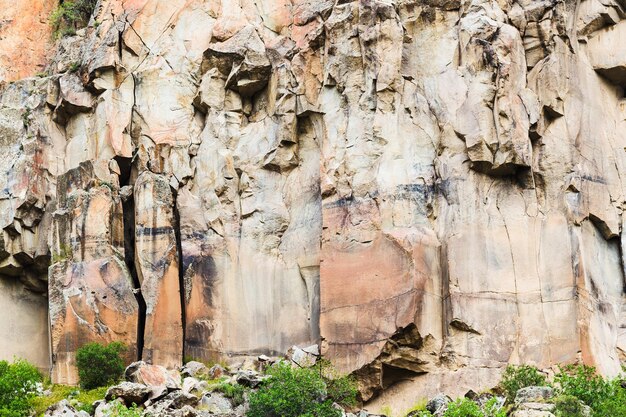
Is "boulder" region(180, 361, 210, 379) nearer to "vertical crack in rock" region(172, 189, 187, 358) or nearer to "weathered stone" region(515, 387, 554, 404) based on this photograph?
"vertical crack in rock" region(172, 189, 187, 358)

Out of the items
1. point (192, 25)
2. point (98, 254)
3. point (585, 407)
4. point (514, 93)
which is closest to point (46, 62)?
point (192, 25)

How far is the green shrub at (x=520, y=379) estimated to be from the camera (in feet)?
137

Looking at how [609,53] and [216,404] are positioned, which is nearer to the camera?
[216,404]

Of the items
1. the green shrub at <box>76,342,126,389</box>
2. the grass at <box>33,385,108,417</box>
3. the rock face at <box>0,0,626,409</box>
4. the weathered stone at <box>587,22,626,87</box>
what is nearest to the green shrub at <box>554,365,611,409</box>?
the rock face at <box>0,0,626,409</box>

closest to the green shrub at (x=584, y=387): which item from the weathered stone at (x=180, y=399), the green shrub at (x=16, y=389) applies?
the weathered stone at (x=180, y=399)

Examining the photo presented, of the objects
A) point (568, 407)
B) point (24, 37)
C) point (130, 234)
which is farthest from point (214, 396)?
point (24, 37)

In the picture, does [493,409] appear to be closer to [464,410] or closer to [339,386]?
[464,410]

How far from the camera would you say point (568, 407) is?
3716 centimetres

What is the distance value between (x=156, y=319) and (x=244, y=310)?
3.23 m

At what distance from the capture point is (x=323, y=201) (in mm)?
47469

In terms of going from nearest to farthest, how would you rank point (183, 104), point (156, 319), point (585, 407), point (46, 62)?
point (585, 407) → point (156, 319) → point (183, 104) → point (46, 62)

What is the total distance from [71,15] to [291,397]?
88.5ft

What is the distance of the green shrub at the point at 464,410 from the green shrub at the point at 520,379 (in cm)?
282

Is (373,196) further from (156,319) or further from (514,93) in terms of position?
(156,319)
